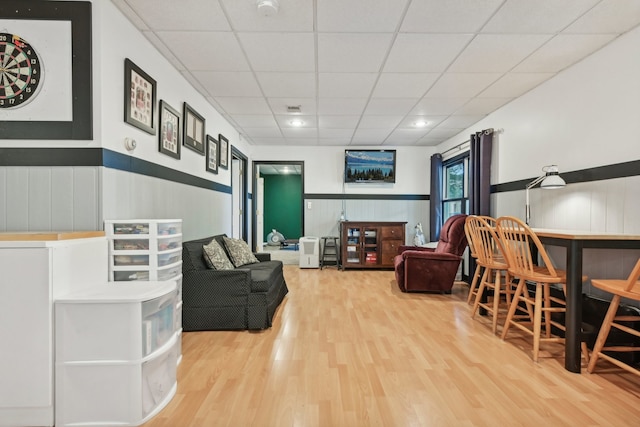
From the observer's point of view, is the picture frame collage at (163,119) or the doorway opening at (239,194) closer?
the picture frame collage at (163,119)

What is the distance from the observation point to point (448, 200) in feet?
19.8

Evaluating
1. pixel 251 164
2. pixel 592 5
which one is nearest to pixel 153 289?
pixel 592 5

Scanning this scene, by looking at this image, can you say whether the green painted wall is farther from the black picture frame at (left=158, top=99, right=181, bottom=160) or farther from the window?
the black picture frame at (left=158, top=99, right=181, bottom=160)

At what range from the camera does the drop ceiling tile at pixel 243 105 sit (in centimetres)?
387

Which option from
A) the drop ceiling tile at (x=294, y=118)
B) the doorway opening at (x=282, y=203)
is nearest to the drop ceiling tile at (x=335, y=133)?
the drop ceiling tile at (x=294, y=118)

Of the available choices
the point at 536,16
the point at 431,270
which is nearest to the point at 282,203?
the point at 431,270

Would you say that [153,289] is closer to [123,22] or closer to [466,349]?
[123,22]

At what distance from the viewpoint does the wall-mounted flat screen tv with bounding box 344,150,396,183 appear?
6426 millimetres

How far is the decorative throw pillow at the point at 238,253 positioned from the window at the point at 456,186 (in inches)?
146

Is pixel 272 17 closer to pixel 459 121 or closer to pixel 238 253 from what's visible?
pixel 238 253

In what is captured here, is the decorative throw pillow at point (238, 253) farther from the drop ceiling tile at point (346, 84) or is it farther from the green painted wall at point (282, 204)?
the green painted wall at point (282, 204)

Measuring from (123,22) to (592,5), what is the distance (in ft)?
10.9

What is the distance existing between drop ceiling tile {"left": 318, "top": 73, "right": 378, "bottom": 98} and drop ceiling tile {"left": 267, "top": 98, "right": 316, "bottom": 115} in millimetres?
306

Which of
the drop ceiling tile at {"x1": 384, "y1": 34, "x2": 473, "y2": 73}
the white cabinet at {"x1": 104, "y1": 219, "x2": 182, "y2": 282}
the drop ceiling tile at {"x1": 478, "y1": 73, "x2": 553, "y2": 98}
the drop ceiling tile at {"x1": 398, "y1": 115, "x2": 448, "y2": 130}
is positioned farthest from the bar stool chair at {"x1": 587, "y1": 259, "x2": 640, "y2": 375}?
the drop ceiling tile at {"x1": 398, "y1": 115, "x2": 448, "y2": 130}
